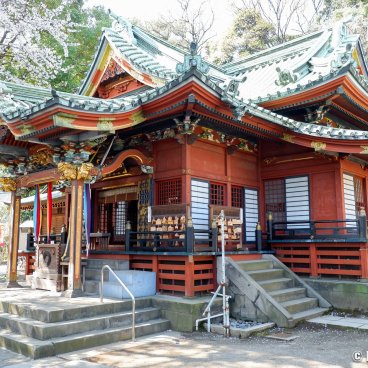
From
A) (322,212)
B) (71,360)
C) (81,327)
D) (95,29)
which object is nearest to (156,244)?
(81,327)

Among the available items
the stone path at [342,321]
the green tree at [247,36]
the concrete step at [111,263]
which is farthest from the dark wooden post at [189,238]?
the green tree at [247,36]

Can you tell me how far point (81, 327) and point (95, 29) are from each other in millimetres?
17996

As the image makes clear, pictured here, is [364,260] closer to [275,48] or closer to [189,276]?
[189,276]

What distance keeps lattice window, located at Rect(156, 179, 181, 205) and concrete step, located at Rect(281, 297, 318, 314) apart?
3.52 meters

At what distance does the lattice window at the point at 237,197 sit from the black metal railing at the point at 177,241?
151 cm

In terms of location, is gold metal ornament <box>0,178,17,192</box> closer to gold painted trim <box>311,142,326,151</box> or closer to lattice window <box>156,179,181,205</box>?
lattice window <box>156,179,181,205</box>

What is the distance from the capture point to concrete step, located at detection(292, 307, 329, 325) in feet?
27.3

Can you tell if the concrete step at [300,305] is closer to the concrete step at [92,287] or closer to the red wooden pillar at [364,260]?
the red wooden pillar at [364,260]

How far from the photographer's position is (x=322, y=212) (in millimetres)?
10953

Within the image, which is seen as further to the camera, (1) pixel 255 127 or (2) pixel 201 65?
(1) pixel 255 127

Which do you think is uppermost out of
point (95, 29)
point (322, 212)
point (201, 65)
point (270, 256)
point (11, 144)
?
point (95, 29)

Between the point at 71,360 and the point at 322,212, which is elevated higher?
the point at 322,212

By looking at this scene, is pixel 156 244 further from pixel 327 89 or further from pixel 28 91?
pixel 327 89

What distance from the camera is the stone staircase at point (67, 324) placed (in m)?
6.59
